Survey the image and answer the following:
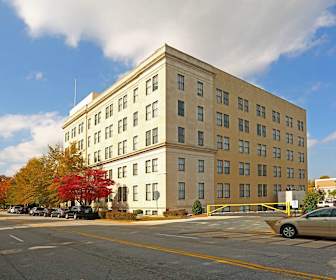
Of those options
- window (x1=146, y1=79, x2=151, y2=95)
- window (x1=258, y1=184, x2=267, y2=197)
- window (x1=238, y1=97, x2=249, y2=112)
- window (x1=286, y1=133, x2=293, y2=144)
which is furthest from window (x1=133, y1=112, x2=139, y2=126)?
window (x1=286, y1=133, x2=293, y2=144)

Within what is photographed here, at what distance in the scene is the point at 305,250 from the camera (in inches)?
499

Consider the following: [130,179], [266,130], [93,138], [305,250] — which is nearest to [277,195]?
[266,130]

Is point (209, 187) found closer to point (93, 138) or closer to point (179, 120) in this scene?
point (179, 120)

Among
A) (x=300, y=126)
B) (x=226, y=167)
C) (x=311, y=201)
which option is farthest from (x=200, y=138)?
(x=300, y=126)

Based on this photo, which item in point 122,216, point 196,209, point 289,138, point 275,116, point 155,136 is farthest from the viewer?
point 289,138

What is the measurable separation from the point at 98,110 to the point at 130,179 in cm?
1832

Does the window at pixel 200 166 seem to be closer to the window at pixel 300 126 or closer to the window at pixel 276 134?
the window at pixel 276 134

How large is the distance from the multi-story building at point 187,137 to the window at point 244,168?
14 centimetres

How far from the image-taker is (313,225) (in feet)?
51.8

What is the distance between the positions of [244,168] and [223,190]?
21.1 ft

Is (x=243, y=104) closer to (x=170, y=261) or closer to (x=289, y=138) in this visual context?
(x=289, y=138)

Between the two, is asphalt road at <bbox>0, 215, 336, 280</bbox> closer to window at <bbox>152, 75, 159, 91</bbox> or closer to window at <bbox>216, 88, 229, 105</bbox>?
window at <bbox>152, 75, 159, 91</bbox>

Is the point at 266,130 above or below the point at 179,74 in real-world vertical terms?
below

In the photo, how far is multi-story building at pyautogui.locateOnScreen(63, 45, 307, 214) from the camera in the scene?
141 feet
